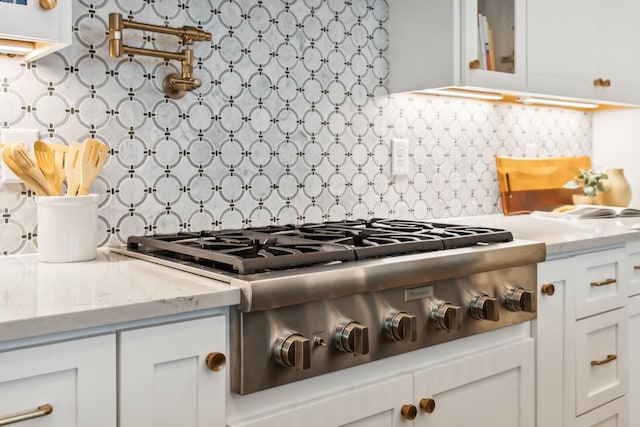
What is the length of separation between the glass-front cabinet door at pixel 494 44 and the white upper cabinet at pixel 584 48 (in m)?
0.06

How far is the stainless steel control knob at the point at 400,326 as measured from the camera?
→ 127 centimetres

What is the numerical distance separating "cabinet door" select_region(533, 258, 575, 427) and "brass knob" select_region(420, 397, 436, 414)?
0.48m

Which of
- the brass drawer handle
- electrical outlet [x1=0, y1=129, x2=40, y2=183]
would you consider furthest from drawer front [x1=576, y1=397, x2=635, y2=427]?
electrical outlet [x1=0, y1=129, x2=40, y2=183]

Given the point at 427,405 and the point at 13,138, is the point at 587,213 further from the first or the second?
the point at 13,138

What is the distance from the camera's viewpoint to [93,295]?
103cm

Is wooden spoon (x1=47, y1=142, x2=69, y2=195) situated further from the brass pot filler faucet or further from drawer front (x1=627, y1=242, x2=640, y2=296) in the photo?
drawer front (x1=627, y1=242, x2=640, y2=296)

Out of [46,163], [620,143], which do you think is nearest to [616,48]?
[620,143]

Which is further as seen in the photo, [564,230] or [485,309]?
[564,230]

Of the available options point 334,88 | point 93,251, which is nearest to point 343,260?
point 93,251

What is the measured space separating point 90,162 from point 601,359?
64.6 inches

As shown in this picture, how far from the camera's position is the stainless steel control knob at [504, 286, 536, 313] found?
155 centimetres

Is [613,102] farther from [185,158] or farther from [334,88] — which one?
[185,158]

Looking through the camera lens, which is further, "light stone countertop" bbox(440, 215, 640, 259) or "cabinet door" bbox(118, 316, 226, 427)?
"light stone countertop" bbox(440, 215, 640, 259)

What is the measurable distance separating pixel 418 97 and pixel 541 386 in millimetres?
1125
